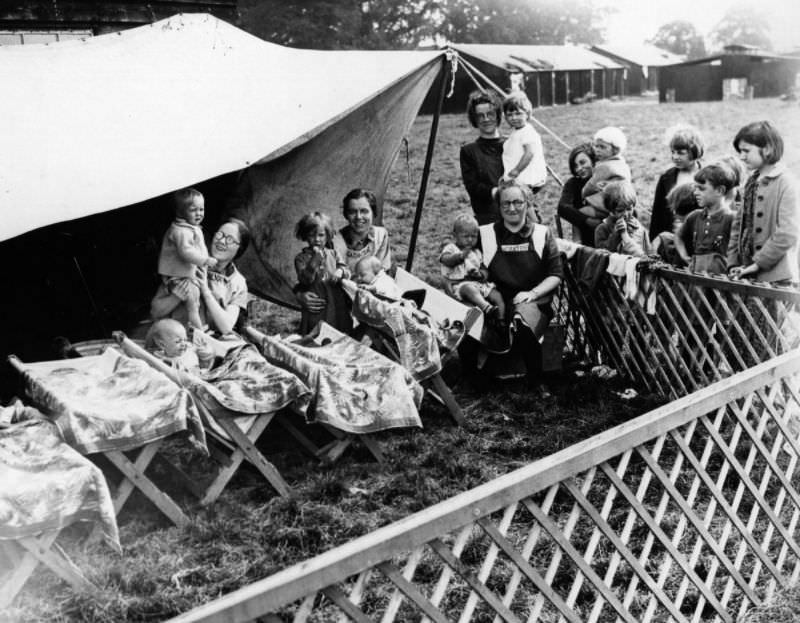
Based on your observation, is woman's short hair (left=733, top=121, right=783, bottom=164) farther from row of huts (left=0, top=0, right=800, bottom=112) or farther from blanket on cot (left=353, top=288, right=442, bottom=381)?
row of huts (left=0, top=0, right=800, bottom=112)

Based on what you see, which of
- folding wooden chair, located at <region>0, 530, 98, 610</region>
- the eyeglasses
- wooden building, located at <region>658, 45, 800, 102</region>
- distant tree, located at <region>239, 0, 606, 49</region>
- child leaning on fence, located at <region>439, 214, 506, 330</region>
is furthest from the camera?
wooden building, located at <region>658, 45, 800, 102</region>

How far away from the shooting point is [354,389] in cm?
423

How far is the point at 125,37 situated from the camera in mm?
5527

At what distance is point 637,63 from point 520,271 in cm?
3948

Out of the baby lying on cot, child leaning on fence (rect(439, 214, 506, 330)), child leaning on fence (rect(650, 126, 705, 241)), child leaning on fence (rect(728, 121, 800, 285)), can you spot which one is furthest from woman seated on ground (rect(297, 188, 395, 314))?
child leaning on fence (rect(728, 121, 800, 285))

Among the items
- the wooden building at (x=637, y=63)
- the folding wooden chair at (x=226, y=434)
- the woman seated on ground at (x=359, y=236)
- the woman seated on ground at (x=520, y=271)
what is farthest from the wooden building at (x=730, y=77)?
the folding wooden chair at (x=226, y=434)

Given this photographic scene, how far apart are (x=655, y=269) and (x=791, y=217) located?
2.67ft

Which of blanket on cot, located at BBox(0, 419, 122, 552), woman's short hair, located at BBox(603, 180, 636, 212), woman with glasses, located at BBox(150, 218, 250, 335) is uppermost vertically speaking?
woman's short hair, located at BBox(603, 180, 636, 212)

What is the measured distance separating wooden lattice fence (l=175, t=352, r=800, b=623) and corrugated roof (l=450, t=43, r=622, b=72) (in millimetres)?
24563

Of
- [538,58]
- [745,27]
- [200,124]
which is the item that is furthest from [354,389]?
[745,27]

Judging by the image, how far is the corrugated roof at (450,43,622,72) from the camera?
29516 millimetres

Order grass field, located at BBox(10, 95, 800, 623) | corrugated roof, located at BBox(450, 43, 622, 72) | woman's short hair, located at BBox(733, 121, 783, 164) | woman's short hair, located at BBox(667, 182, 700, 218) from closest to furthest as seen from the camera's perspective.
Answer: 1. grass field, located at BBox(10, 95, 800, 623)
2. woman's short hair, located at BBox(733, 121, 783, 164)
3. woman's short hair, located at BBox(667, 182, 700, 218)
4. corrugated roof, located at BBox(450, 43, 622, 72)

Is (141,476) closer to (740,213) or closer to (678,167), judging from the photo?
(740,213)

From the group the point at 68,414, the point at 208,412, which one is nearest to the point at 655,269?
the point at 208,412
